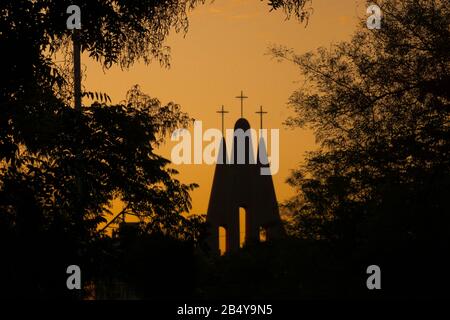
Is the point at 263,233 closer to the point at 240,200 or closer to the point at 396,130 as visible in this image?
the point at 240,200

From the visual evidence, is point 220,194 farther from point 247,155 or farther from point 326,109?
point 326,109

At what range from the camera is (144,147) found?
82.5 ft

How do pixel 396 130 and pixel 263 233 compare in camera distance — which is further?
pixel 263 233

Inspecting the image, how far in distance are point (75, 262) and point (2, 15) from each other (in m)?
4.01

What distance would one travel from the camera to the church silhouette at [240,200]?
115812mm

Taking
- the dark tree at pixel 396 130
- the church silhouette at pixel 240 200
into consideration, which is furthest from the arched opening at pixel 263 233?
the dark tree at pixel 396 130

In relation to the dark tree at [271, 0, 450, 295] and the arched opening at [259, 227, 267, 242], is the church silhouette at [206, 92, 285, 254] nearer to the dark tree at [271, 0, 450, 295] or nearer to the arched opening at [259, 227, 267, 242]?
the arched opening at [259, 227, 267, 242]

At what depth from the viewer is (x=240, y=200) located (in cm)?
12025

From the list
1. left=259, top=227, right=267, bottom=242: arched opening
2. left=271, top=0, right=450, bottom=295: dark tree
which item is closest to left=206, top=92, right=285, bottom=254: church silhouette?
left=259, top=227, right=267, bottom=242: arched opening

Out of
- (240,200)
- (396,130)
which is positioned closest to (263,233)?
(240,200)

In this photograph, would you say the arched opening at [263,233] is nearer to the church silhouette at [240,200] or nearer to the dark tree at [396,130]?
the church silhouette at [240,200]
